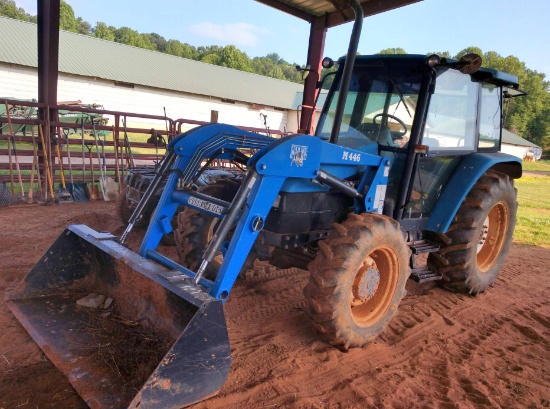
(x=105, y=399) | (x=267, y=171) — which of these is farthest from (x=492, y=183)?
(x=105, y=399)

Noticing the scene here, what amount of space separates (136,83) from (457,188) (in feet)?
84.0

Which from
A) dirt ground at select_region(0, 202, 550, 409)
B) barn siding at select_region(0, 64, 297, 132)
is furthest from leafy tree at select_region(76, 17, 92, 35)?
dirt ground at select_region(0, 202, 550, 409)

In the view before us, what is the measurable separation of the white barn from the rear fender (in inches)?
829

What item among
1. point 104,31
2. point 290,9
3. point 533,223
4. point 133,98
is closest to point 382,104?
point 290,9

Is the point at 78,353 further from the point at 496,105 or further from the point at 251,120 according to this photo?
the point at 251,120

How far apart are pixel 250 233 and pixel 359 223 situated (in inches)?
33.1

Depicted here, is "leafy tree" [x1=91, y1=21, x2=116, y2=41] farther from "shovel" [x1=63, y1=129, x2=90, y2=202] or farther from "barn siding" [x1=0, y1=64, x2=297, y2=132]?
"shovel" [x1=63, y1=129, x2=90, y2=202]

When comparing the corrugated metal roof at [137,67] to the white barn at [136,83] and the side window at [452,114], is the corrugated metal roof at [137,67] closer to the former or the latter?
the white barn at [136,83]

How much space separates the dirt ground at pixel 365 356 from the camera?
105 inches

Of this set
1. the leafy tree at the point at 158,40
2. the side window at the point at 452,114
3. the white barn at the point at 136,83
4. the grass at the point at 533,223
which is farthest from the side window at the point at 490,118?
the leafy tree at the point at 158,40

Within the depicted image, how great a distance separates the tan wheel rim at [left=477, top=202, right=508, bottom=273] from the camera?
5090 millimetres

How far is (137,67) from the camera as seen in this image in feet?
95.2

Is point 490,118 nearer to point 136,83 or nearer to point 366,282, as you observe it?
point 366,282

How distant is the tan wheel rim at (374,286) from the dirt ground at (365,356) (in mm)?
248
